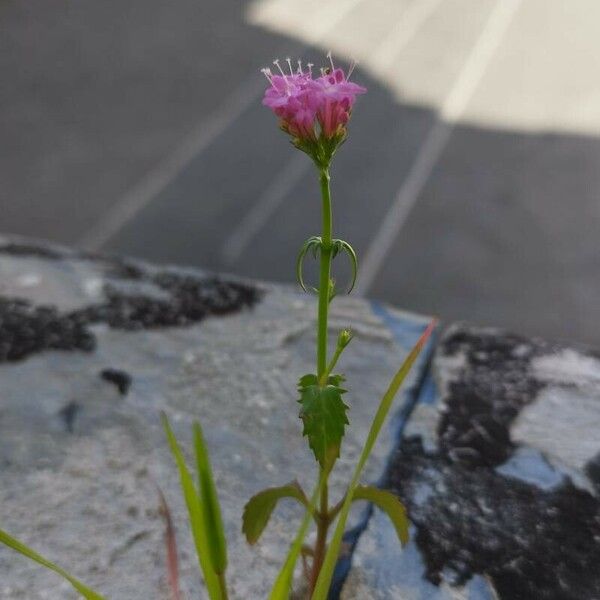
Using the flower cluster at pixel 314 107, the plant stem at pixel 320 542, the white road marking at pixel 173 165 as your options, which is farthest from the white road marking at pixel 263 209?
the flower cluster at pixel 314 107

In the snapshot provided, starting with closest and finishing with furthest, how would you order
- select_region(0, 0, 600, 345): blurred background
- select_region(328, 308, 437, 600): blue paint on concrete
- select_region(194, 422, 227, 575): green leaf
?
select_region(194, 422, 227, 575): green leaf, select_region(328, 308, 437, 600): blue paint on concrete, select_region(0, 0, 600, 345): blurred background

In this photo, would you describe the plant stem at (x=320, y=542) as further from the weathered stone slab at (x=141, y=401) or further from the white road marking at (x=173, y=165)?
the white road marking at (x=173, y=165)

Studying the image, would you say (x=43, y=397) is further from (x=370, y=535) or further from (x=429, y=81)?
(x=429, y=81)

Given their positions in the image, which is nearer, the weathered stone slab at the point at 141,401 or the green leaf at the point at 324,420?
the green leaf at the point at 324,420

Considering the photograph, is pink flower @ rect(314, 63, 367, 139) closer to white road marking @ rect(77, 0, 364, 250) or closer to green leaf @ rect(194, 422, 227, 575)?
green leaf @ rect(194, 422, 227, 575)

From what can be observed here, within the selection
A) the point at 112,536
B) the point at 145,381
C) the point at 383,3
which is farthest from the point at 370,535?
the point at 383,3

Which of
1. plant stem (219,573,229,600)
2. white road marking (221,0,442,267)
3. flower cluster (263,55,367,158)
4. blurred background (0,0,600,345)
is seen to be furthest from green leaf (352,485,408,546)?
white road marking (221,0,442,267)

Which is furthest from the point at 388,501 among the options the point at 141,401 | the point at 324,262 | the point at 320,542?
the point at 141,401
